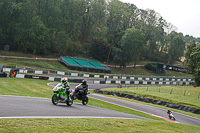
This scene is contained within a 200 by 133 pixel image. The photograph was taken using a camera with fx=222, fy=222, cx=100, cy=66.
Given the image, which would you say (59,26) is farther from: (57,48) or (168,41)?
(168,41)

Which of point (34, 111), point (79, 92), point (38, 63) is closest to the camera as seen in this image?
point (34, 111)

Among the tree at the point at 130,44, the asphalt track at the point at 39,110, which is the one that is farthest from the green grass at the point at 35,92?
the tree at the point at 130,44

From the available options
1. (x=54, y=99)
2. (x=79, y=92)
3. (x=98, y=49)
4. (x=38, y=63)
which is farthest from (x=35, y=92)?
(x=98, y=49)

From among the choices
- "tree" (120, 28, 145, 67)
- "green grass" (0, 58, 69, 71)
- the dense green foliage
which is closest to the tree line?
"tree" (120, 28, 145, 67)

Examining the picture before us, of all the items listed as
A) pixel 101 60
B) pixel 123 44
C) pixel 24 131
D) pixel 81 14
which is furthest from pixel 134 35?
pixel 24 131

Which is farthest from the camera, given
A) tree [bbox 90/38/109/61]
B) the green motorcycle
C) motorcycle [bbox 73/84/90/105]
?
tree [bbox 90/38/109/61]

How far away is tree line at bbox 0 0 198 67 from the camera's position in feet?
222

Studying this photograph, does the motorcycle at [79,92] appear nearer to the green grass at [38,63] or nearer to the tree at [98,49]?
the green grass at [38,63]

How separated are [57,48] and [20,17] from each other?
14.8 meters

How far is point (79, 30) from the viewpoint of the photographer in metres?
87.8

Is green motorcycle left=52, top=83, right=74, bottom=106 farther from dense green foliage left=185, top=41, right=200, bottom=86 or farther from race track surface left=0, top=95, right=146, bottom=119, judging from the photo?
dense green foliage left=185, top=41, right=200, bottom=86

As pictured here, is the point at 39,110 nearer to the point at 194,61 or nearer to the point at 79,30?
the point at 194,61

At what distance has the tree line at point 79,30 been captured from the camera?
2660 inches

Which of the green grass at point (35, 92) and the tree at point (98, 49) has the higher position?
the tree at point (98, 49)
